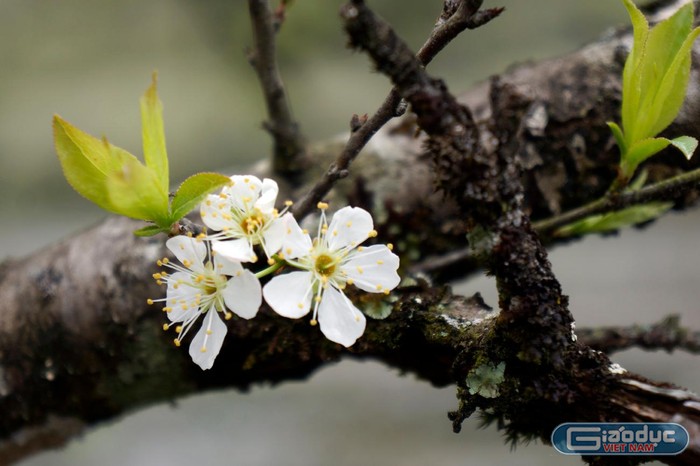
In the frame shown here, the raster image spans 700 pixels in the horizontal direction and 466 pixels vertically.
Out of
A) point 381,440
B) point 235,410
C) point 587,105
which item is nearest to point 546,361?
point 587,105

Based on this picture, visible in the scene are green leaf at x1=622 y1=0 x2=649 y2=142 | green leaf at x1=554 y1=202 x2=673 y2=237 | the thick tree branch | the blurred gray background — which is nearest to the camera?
the thick tree branch

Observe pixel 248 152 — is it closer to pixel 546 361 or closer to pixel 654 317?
pixel 654 317

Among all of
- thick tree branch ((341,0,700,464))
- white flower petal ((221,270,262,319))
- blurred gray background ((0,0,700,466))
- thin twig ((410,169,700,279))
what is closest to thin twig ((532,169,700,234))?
thin twig ((410,169,700,279))

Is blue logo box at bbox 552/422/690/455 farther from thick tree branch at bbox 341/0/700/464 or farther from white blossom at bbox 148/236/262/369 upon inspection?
white blossom at bbox 148/236/262/369

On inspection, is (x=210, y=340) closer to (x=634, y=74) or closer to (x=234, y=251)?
(x=234, y=251)

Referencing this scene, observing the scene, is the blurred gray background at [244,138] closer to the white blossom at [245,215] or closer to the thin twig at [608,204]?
the thin twig at [608,204]

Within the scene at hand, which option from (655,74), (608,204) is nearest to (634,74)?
(655,74)
